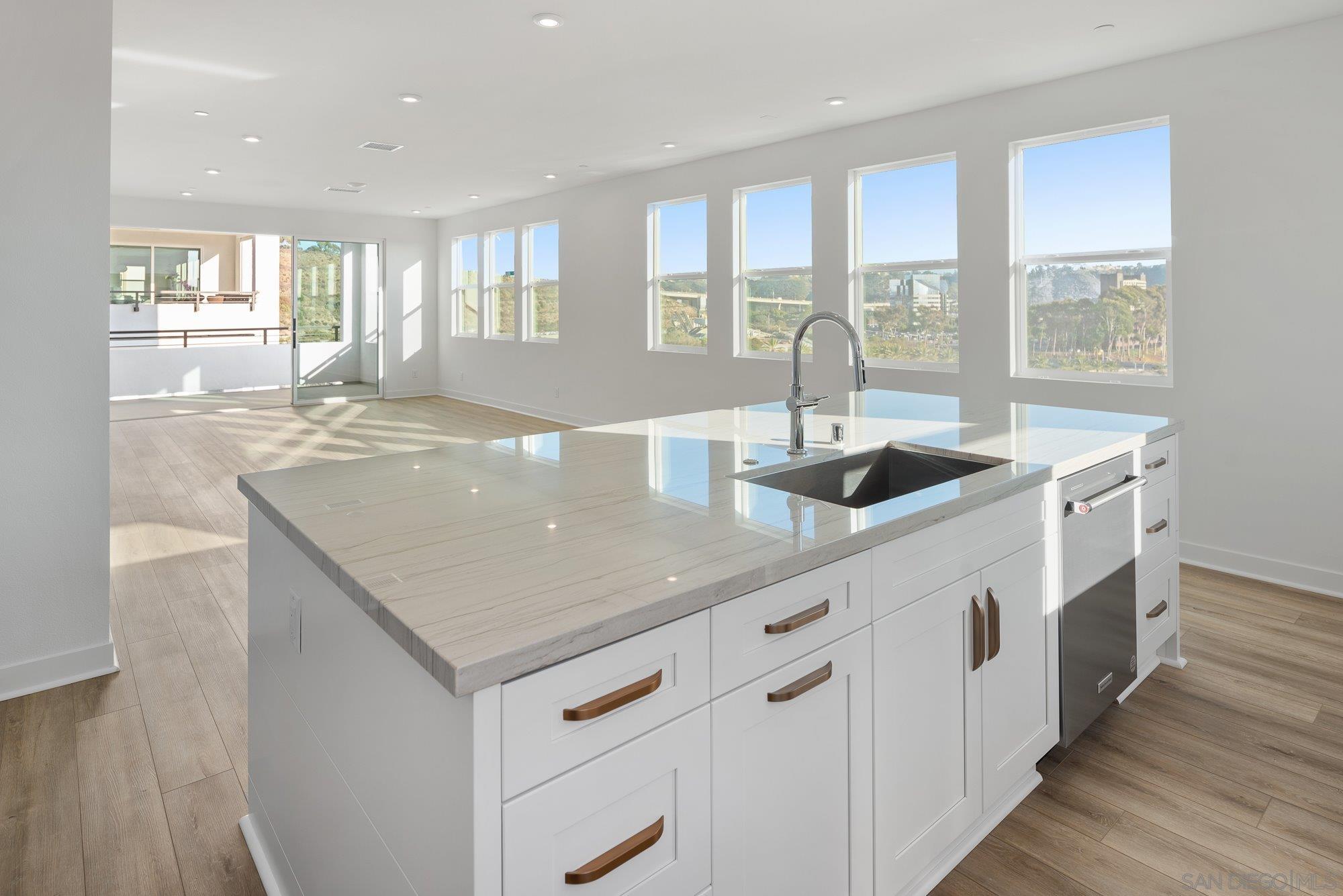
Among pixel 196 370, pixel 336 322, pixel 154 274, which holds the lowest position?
pixel 196 370

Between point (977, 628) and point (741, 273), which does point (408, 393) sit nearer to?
point (741, 273)

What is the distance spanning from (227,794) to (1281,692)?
129 inches

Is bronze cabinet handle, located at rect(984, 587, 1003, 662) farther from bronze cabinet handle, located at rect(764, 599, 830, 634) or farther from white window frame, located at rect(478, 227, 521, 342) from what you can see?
white window frame, located at rect(478, 227, 521, 342)

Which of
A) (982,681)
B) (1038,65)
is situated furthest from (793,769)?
(1038,65)

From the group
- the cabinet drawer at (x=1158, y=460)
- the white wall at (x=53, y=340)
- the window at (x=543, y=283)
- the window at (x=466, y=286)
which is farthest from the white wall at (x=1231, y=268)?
the window at (x=466, y=286)

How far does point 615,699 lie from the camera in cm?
99

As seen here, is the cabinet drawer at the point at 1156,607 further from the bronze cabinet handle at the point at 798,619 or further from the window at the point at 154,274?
the window at the point at 154,274

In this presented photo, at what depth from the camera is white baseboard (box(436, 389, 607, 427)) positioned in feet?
27.5

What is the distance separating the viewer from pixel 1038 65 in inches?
165

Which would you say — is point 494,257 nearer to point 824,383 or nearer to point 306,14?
point 824,383

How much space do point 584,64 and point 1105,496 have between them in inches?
138

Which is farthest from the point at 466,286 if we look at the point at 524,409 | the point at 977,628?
the point at 977,628

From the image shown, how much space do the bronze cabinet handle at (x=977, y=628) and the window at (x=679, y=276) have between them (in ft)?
17.5

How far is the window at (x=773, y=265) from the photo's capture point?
606 centimetres
